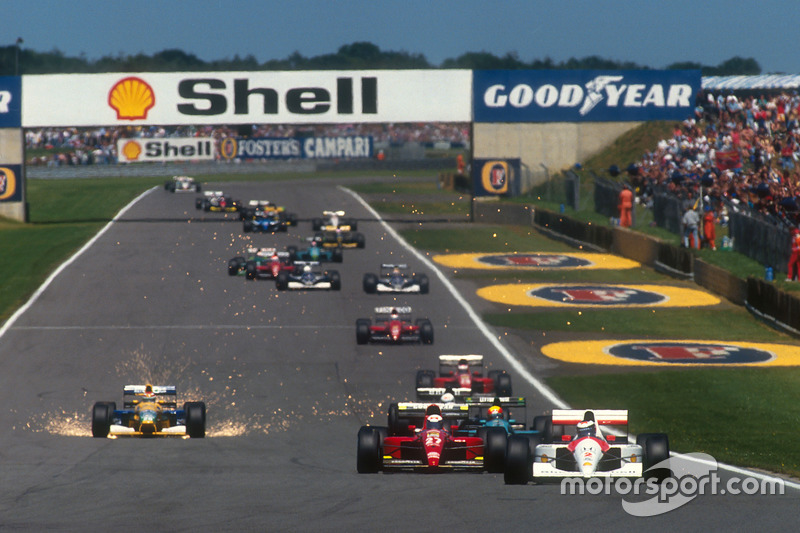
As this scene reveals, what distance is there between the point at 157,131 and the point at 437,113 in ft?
212

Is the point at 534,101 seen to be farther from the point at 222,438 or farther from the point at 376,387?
the point at 222,438

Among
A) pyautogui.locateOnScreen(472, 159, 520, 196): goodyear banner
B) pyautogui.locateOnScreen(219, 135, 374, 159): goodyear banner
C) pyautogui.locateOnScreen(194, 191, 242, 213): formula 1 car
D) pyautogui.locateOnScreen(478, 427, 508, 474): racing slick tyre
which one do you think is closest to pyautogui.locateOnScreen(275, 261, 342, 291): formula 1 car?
pyautogui.locateOnScreen(478, 427, 508, 474): racing slick tyre

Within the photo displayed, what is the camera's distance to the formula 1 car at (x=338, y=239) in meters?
45.2

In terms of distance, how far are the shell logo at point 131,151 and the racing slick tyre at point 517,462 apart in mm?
45955

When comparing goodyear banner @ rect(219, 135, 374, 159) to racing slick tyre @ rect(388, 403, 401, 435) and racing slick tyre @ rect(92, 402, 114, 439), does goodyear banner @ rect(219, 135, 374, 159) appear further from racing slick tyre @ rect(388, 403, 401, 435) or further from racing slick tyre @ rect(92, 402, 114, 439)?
racing slick tyre @ rect(388, 403, 401, 435)

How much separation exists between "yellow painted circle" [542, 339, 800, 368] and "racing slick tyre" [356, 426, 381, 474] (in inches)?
440

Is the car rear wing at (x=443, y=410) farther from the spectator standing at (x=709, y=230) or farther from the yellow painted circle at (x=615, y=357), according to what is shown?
the spectator standing at (x=709, y=230)

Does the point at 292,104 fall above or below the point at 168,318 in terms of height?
above

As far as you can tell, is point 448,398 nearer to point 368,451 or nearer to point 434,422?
point 434,422

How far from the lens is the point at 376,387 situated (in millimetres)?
22859

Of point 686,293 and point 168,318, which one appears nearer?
point 168,318

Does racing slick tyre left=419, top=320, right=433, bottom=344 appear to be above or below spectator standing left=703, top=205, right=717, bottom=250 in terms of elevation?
below

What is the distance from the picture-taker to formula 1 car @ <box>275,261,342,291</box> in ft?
116

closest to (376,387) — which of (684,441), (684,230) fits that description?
(684,441)
